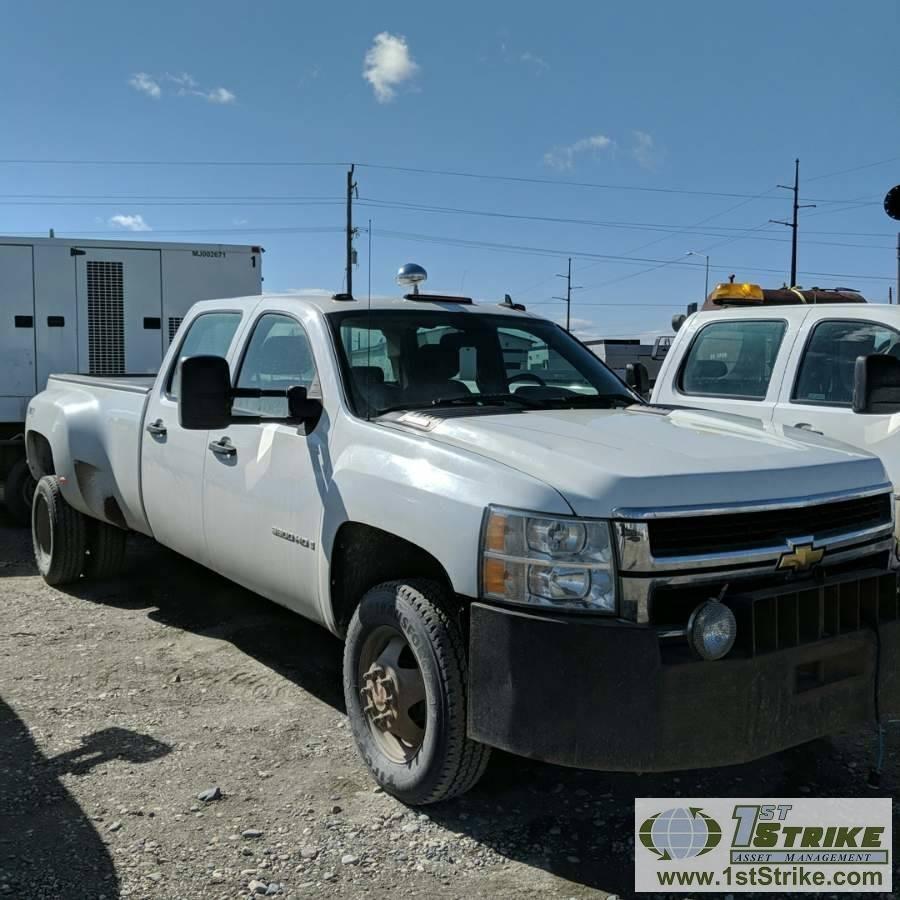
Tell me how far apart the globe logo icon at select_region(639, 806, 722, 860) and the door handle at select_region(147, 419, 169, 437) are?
3.14m

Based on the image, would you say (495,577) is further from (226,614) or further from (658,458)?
(226,614)

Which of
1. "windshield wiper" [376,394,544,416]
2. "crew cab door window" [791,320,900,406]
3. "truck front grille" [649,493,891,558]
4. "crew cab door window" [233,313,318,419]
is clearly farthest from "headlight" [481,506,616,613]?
"crew cab door window" [791,320,900,406]

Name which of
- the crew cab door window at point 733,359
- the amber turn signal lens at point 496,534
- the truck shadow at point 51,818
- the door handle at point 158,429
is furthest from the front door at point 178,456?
the crew cab door window at point 733,359

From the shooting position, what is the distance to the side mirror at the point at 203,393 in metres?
3.56

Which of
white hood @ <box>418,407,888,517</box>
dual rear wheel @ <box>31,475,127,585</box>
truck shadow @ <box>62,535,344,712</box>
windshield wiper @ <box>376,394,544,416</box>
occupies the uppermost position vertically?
windshield wiper @ <box>376,394,544,416</box>

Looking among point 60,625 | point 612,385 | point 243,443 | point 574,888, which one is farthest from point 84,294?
point 574,888

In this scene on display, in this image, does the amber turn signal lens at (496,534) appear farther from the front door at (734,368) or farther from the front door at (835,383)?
the front door at (734,368)

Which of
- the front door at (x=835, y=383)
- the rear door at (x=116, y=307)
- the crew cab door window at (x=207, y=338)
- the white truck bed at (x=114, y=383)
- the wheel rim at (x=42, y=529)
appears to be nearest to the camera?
the crew cab door window at (x=207, y=338)

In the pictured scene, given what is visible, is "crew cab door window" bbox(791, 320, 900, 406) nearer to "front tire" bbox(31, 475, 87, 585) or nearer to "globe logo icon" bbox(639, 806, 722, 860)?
"globe logo icon" bbox(639, 806, 722, 860)

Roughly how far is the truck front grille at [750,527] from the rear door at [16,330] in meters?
8.40

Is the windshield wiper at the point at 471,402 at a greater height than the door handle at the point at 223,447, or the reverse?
the windshield wiper at the point at 471,402

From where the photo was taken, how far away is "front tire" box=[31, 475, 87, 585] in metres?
6.29

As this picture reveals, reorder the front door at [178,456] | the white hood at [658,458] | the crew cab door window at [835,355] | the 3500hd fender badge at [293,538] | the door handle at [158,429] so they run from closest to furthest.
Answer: the white hood at [658,458], the 3500hd fender badge at [293,538], the front door at [178,456], the door handle at [158,429], the crew cab door window at [835,355]

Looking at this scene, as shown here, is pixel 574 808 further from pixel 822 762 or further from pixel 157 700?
pixel 157 700
